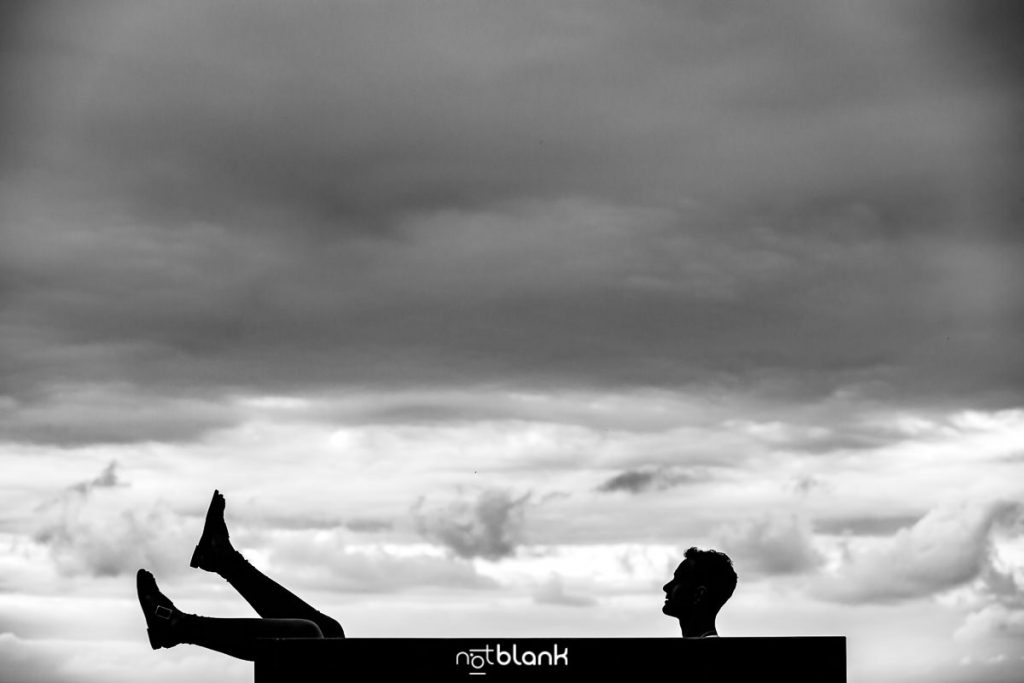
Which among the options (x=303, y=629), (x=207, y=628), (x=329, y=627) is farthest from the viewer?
(x=329, y=627)

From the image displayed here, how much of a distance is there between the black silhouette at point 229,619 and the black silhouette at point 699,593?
4.01 metres

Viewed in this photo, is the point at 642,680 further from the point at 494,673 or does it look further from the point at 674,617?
the point at 674,617

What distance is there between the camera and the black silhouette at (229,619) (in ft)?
48.9

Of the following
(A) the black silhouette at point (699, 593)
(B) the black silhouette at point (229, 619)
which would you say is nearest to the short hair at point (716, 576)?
(A) the black silhouette at point (699, 593)

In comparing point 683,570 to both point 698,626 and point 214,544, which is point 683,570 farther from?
point 214,544

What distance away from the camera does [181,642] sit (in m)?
15.7

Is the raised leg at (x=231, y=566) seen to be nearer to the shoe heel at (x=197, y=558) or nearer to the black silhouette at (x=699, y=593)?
the shoe heel at (x=197, y=558)

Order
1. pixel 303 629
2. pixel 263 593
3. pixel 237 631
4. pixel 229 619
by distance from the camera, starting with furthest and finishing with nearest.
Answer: pixel 263 593
pixel 303 629
pixel 229 619
pixel 237 631

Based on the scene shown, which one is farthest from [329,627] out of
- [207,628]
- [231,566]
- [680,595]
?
[680,595]

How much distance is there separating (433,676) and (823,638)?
11.8 feet

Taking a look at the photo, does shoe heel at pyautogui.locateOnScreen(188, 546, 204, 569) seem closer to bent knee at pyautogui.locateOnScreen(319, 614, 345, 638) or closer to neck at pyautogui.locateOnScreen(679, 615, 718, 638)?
bent knee at pyautogui.locateOnScreen(319, 614, 345, 638)

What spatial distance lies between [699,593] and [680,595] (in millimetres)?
230

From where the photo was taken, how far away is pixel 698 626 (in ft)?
53.2

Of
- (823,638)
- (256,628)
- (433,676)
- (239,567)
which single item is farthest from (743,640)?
(239,567)
